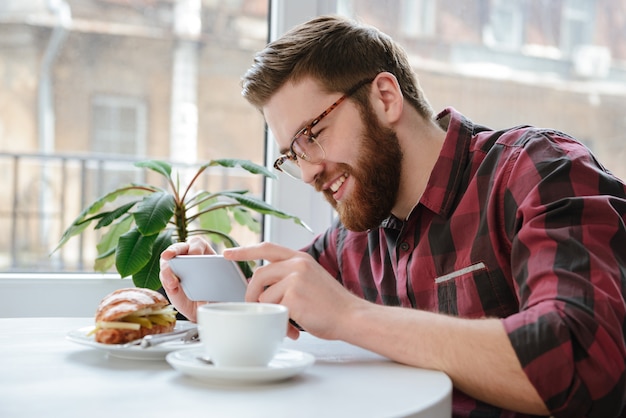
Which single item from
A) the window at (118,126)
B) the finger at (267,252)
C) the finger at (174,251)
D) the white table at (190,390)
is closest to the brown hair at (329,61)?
the finger at (174,251)

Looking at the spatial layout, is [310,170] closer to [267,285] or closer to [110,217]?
[267,285]

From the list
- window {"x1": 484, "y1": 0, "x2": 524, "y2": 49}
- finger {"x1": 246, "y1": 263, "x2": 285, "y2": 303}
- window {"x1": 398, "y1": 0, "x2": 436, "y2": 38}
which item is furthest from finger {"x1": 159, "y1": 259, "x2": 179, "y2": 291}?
window {"x1": 484, "y1": 0, "x2": 524, "y2": 49}

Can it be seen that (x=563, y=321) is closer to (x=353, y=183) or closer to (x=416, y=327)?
(x=416, y=327)

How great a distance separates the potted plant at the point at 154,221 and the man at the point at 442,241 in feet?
1.14

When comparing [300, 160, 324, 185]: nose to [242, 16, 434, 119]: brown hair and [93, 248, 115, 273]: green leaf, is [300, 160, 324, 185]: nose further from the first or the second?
[93, 248, 115, 273]: green leaf

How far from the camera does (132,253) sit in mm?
1960

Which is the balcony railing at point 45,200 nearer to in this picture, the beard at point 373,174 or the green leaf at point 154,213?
the green leaf at point 154,213

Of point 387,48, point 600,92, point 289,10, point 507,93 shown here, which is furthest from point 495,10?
point 387,48

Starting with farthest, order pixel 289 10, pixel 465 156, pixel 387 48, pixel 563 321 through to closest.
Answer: pixel 289 10 → pixel 387 48 → pixel 465 156 → pixel 563 321

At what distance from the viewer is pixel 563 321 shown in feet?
3.47

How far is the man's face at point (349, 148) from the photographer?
1596 millimetres

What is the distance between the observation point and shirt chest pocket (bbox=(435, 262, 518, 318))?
1.39 meters

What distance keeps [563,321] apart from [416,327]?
0.20 meters

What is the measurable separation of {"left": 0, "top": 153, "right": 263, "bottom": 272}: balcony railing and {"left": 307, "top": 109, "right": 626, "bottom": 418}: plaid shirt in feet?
3.43
